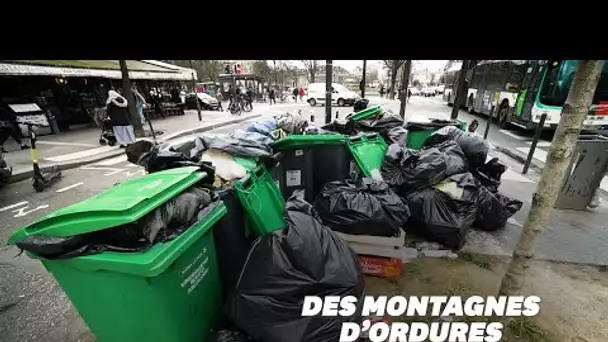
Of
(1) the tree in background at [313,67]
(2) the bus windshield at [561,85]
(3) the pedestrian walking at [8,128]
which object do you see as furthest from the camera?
(1) the tree in background at [313,67]

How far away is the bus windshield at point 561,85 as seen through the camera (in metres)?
7.89

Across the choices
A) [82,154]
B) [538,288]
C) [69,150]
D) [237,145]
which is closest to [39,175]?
[82,154]

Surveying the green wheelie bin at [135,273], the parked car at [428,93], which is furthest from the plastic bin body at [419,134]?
the parked car at [428,93]

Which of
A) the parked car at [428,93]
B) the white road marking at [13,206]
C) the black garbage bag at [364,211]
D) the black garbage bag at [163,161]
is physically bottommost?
the parked car at [428,93]

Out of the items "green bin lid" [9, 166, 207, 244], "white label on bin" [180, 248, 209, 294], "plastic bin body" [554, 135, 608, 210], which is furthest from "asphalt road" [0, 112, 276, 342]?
"plastic bin body" [554, 135, 608, 210]

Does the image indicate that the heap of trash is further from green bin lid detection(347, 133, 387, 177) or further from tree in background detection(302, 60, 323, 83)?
tree in background detection(302, 60, 323, 83)

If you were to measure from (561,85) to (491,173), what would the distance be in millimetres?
6921

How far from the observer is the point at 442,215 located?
290 cm

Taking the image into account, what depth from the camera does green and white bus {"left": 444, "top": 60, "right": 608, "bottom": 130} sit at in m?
7.89

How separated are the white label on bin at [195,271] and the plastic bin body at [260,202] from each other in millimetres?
403

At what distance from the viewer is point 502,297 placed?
2.05 meters

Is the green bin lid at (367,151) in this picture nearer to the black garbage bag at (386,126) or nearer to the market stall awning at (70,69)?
the black garbage bag at (386,126)
